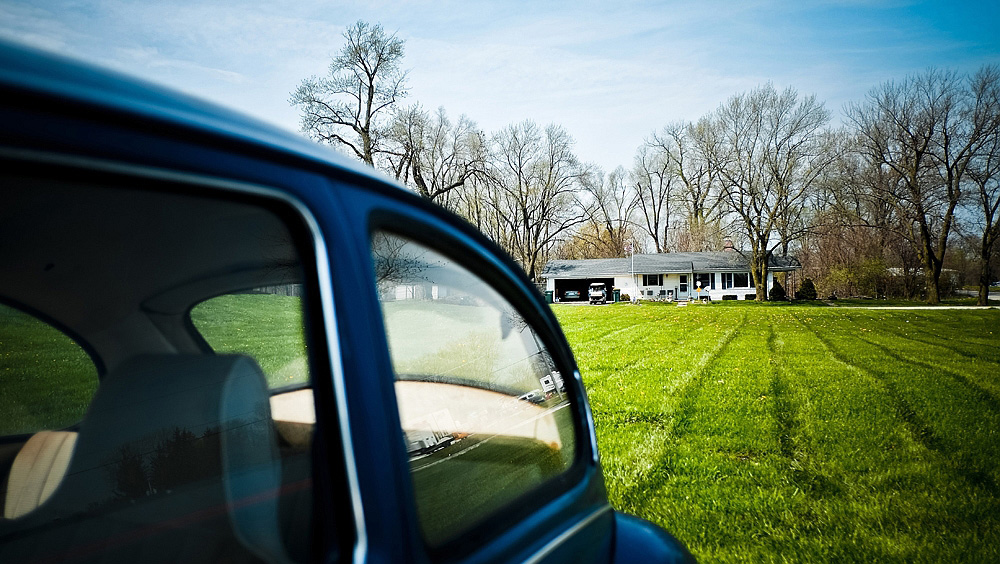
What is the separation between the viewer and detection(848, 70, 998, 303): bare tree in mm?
35656

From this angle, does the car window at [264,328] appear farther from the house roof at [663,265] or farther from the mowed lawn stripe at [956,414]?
the house roof at [663,265]

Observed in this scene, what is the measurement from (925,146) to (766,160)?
11048 millimetres

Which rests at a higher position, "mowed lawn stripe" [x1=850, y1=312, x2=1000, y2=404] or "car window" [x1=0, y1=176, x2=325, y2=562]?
"car window" [x1=0, y1=176, x2=325, y2=562]

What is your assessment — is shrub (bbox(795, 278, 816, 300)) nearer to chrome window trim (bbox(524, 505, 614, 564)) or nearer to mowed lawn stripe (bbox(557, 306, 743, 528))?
mowed lawn stripe (bbox(557, 306, 743, 528))

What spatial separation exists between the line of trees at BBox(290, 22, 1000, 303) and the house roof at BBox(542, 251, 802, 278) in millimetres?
2718

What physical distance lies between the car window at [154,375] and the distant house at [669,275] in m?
56.7

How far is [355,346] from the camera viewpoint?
835 mm

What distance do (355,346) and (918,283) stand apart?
51.5 meters

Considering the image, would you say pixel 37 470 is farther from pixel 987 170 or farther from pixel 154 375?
pixel 987 170

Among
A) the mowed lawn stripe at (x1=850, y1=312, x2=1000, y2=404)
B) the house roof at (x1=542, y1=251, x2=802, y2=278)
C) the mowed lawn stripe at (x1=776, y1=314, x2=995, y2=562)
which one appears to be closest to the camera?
the mowed lawn stripe at (x1=776, y1=314, x2=995, y2=562)

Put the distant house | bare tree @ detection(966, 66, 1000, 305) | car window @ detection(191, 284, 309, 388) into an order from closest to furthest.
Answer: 1. car window @ detection(191, 284, 309, 388)
2. bare tree @ detection(966, 66, 1000, 305)
3. the distant house

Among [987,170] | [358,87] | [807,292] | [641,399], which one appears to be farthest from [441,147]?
[641,399]

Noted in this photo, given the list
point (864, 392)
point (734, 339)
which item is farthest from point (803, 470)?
point (734, 339)

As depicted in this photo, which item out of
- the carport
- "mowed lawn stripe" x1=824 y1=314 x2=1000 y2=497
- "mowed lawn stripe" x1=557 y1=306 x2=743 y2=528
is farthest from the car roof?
the carport
